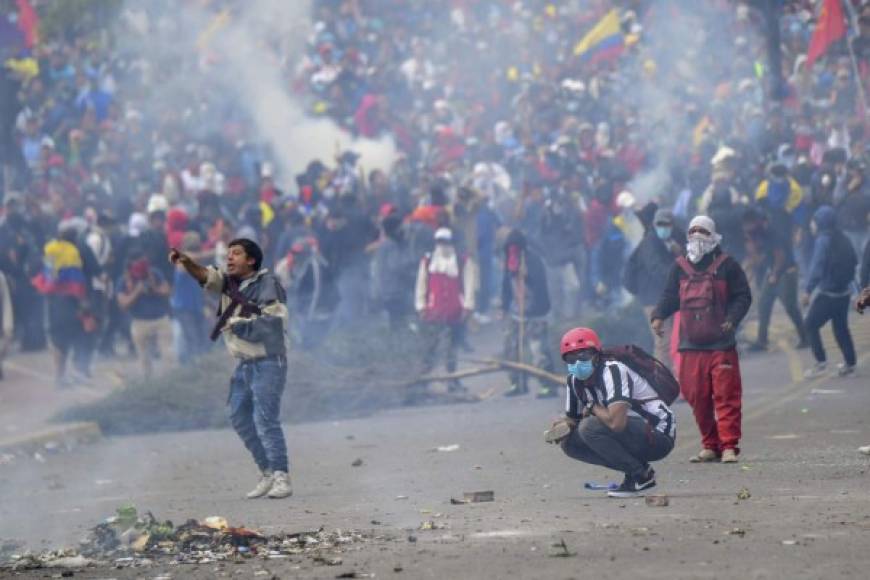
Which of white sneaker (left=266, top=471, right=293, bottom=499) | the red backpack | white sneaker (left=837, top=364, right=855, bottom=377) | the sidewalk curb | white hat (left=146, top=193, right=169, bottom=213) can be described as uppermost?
white hat (left=146, top=193, right=169, bottom=213)

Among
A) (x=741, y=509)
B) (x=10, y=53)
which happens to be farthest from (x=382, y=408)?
(x=741, y=509)

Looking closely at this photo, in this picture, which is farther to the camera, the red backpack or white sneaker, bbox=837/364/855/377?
white sneaker, bbox=837/364/855/377

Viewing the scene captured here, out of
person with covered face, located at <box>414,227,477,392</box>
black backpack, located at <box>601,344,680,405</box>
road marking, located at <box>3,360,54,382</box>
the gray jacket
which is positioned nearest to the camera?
black backpack, located at <box>601,344,680,405</box>

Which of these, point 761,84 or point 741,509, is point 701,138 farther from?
point 741,509

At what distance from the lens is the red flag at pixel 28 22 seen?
619 inches

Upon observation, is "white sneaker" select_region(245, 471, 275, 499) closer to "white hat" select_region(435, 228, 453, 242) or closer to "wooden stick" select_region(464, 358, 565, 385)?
"wooden stick" select_region(464, 358, 565, 385)

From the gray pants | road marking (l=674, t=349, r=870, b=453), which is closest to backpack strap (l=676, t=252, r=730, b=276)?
road marking (l=674, t=349, r=870, b=453)

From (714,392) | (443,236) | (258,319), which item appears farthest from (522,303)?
(258,319)

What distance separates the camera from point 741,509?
8.69 meters

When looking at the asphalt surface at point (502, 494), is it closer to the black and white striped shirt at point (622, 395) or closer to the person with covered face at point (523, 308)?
the black and white striped shirt at point (622, 395)

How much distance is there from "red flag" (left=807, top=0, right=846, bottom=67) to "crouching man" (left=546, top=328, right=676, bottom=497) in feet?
39.8

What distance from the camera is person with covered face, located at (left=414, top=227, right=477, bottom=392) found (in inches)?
656

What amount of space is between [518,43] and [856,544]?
22245mm

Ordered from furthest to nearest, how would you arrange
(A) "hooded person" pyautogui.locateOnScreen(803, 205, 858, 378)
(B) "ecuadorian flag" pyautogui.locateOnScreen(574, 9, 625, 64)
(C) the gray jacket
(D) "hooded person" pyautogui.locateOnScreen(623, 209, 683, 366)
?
(B) "ecuadorian flag" pyautogui.locateOnScreen(574, 9, 625, 64)
(A) "hooded person" pyautogui.locateOnScreen(803, 205, 858, 378)
(D) "hooded person" pyautogui.locateOnScreen(623, 209, 683, 366)
(C) the gray jacket
